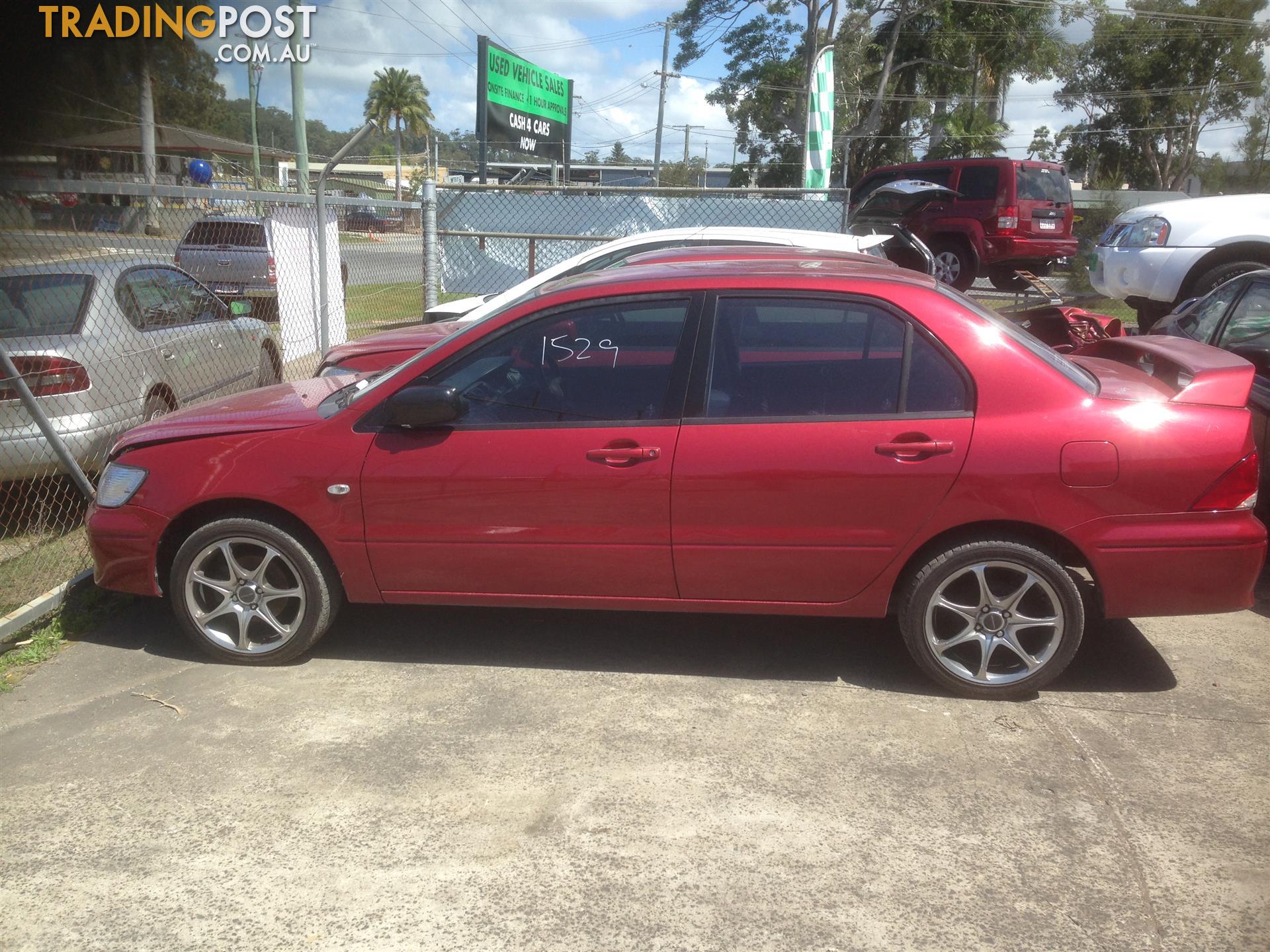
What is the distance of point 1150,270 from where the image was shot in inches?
409

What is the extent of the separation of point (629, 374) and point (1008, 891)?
2.27 m

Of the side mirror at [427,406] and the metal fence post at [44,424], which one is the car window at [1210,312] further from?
the metal fence post at [44,424]

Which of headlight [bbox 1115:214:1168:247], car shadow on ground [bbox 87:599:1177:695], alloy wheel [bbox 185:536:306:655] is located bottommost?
car shadow on ground [bbox 87:599:1177:695]

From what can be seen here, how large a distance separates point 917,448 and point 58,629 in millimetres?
3865

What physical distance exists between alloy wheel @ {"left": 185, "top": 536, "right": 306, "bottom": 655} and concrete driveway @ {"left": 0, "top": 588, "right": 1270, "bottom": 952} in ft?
0.57

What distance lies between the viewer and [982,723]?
4008 millimetres

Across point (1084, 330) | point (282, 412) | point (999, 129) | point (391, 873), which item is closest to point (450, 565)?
point (282, 412)

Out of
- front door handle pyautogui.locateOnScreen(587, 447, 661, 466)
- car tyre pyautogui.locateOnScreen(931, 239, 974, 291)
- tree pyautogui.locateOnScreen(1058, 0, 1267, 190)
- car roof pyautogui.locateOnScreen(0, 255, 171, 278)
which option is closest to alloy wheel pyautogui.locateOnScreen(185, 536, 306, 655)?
front door handle pyautogui.locateOnScreen(587, 447, 661, 466)

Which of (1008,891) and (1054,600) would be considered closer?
(1008,891)

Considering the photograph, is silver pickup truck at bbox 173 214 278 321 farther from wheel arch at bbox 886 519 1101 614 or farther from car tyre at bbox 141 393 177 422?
wheel arch at bbox 886 519 1101 614

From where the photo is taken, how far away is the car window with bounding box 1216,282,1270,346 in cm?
609

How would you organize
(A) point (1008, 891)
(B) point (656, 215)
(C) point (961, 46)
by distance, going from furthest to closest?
1. (C) point (961, 46)
2. (B) point (656, 215)
3. (A) point (1008, 891)

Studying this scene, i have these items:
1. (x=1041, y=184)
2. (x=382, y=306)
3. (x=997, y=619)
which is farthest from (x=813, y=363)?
(x=1041, y=184)

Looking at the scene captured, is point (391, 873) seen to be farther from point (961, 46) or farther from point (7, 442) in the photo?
point (961, 46)
